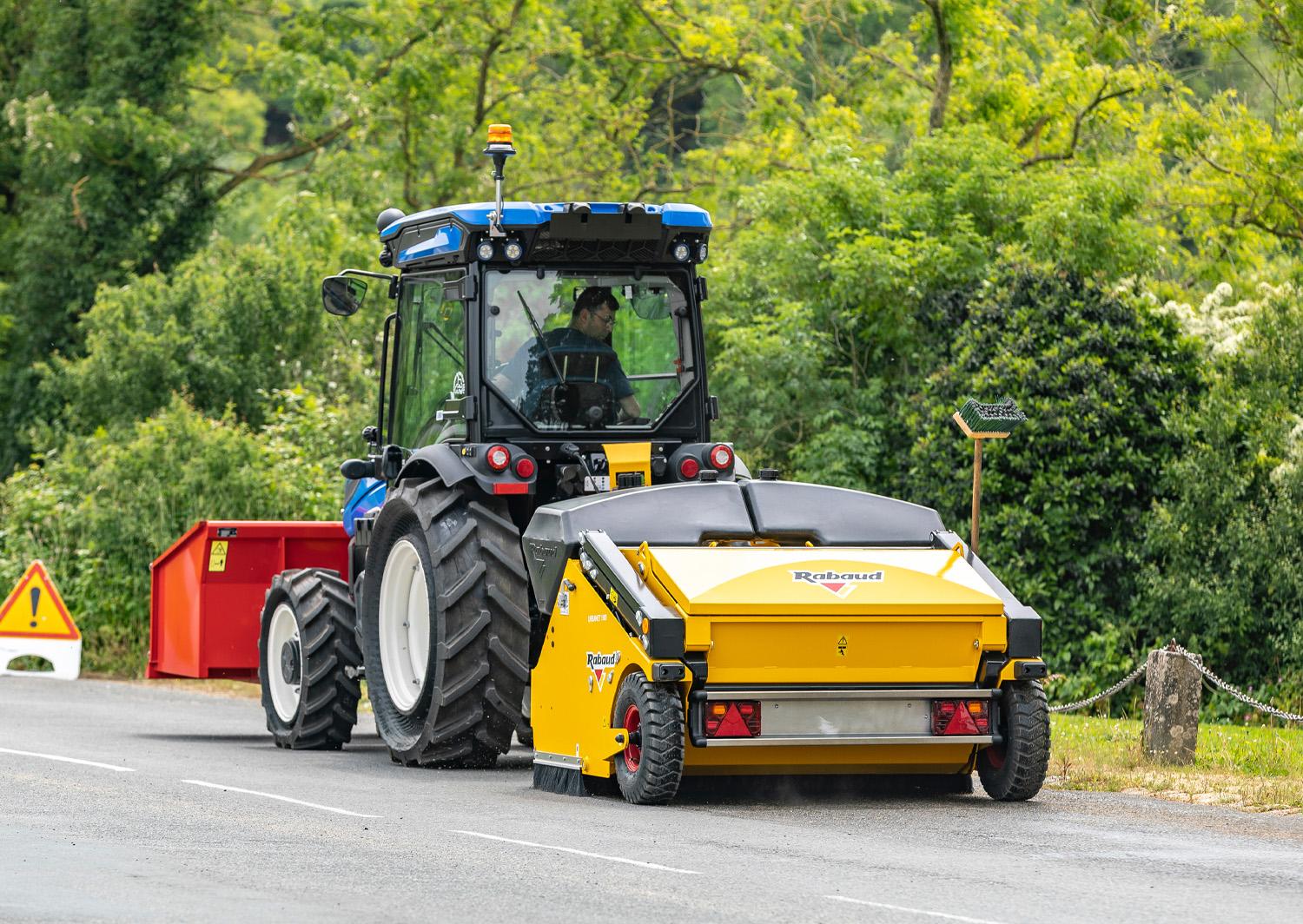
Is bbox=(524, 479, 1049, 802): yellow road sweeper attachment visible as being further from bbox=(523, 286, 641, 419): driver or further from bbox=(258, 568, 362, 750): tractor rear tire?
bbox=(258, 568, 362, 750): tractor rear tire

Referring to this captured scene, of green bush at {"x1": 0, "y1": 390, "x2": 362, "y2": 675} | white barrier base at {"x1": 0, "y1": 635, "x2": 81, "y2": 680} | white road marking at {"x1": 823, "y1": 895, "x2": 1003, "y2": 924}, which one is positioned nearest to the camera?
white road marking at {"x1": 823, "y1": 895, "x2": 1003, "y2": 924}

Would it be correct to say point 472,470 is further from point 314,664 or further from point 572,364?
point 314,664

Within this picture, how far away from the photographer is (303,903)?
7.99 metres

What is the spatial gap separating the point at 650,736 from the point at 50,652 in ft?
42.1

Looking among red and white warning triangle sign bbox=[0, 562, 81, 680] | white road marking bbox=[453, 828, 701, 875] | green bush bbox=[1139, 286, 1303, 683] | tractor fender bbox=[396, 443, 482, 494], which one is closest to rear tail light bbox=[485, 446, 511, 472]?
tractor fender bbox=[396, 443, 482, 494]

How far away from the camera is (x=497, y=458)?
12602 mm

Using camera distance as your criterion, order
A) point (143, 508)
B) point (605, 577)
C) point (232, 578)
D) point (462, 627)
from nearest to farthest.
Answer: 1. point (605, 577)
2. point (462, 627)
3. point (232, 578)
4. point (143, 508)

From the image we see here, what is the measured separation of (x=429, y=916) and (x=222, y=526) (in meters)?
8.82

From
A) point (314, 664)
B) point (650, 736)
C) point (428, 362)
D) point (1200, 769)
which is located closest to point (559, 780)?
point (650, 736)

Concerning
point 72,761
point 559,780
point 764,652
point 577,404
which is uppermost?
point 577,404

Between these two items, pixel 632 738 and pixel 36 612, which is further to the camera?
pixel 36 612

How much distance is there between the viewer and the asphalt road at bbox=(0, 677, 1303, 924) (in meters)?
7.96

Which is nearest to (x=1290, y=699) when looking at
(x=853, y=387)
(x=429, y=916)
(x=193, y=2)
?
(x=853, y=387)

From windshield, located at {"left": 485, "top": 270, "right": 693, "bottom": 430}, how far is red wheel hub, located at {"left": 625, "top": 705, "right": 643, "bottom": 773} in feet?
8.62
